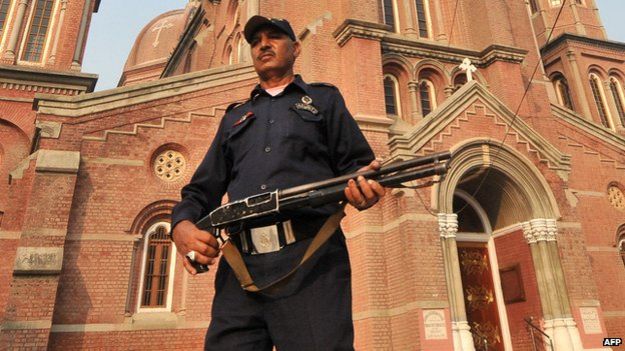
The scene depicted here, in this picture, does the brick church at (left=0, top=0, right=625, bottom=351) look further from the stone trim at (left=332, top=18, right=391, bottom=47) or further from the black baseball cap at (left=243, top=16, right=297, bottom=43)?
the black baseball cap at (left=243, top=16, right=297, bottom=43)

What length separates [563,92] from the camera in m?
27.5

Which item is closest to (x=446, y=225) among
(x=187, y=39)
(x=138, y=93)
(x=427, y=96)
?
(x=427, y=96)

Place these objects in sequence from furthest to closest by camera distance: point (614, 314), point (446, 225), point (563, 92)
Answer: point (563, 92) → point (614, 314) → point (446, 225)

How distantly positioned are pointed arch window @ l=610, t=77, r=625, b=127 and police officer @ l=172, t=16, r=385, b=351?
28.7 metres

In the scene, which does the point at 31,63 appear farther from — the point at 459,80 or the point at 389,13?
the point at 459,80

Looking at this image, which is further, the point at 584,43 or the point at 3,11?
the point at 584,43

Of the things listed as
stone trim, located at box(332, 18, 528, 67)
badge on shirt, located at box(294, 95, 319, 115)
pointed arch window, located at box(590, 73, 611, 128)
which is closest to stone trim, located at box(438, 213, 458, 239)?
stone trim, located at box(332, 18, 528, 67)

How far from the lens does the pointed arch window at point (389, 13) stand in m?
16.7

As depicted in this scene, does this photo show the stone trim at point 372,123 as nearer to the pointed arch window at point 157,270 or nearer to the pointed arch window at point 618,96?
the pointed arch window at point 157,270

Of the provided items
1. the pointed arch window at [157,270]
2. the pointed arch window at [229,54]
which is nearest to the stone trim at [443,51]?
the pointed arch window at [229,54]

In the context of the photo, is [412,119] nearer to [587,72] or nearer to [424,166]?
[424,166]

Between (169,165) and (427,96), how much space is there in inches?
338

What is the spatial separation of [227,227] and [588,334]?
11.8 metres

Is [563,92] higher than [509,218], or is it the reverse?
[563,92]
